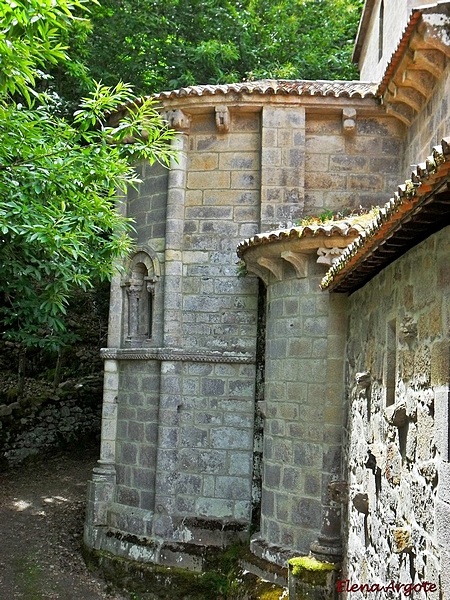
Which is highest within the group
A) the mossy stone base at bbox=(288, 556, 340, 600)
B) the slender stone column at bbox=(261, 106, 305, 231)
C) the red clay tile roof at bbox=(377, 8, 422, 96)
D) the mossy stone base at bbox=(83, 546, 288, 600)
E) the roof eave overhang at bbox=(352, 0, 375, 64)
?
the roof eave overhang at bbox=(352, 0, 375, 64)

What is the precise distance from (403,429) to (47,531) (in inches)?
296

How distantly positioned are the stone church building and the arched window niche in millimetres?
21

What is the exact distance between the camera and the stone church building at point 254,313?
23.7ft

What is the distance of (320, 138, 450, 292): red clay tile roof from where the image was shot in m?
3.00

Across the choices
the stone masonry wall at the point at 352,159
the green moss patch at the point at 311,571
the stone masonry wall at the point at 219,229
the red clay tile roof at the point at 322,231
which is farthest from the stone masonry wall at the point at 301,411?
the stone masonry wall at the point at 352,159

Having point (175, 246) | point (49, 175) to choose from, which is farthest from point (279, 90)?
point (49, 175)

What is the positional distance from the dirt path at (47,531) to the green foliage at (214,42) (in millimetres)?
7509

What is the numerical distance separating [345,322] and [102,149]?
2913mm

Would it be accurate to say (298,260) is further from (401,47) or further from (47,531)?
(47,531)

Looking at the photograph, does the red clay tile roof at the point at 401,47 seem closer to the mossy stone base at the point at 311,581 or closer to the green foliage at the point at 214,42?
the mossy stone base at the point at 311,581

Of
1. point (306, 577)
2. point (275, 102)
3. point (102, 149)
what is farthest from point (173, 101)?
point (306, 577)

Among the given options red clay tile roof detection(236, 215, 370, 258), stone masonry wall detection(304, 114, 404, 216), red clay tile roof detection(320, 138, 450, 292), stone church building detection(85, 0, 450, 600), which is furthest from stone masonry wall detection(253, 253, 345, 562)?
stone masonry wall detection(304, 114, 404, 216)

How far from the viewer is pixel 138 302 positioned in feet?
32.3

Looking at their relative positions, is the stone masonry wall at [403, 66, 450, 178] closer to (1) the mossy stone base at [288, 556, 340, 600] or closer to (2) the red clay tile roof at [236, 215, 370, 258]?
(2) the red clay tile roof at [236, 215, 370, 258]
